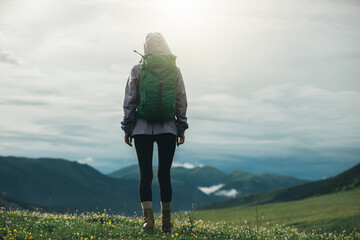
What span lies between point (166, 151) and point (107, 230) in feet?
8.61

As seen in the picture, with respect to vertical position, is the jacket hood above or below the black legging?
above

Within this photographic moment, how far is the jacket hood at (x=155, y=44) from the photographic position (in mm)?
8609

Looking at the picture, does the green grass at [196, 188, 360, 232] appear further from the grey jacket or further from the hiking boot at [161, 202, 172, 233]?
the grey jacket

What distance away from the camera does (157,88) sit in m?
8.26

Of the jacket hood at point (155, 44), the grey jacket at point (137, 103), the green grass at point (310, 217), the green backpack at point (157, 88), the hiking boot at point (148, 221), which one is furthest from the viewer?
the green grass at point (310, 217)

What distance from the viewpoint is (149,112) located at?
27.0ft

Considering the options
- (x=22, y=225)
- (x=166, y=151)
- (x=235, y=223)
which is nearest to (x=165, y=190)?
(x=166, y=151)

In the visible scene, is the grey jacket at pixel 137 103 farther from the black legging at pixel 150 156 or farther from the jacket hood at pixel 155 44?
the black legging at pixel 150 156

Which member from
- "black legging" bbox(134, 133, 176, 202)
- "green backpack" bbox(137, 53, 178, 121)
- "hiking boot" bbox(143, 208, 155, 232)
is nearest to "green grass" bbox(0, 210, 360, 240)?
"hiking boot" bbox(143, 208, 155, 232)

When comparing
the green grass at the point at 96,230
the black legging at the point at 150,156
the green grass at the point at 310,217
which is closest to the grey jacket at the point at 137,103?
the black legging at the point at 150,156

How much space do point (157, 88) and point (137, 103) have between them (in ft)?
2.23

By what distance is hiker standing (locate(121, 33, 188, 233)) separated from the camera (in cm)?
828

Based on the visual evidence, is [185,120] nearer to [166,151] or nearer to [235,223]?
[166,151]

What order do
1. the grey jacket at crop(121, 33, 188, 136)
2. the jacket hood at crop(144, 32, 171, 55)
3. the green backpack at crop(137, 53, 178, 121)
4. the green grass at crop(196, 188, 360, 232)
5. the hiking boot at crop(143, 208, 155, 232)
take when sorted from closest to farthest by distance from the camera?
the green backpack at crop(137, 53, 178, 121) < the grey jacket at crop(121, 33, 188, 136) < the jacket hood at crop(144, 32, 171, 55) < the hiking boot at crop(143, 208, 155, 232) < the green grass at crop(196, 188, 360, 232)
